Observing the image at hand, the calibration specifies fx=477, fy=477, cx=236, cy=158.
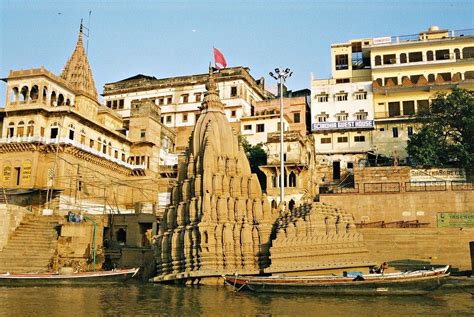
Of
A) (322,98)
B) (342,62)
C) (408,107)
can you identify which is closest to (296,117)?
(322,98)

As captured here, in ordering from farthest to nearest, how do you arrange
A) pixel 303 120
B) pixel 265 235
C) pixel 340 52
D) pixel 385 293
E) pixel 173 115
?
pixel 173 115 → pixel 340 52 → pixel 303 120 → pixel 265 235 → pixel 385 293

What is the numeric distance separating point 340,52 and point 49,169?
111 ft

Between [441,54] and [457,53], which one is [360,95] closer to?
[441,54]

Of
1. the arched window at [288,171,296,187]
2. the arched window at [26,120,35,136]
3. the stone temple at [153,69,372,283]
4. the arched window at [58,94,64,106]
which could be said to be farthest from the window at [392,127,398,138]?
the arched window at [26,120,35,136]

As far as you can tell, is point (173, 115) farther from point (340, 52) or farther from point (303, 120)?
point (340, 52)

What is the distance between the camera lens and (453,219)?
3200 centimetres

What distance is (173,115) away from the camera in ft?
192

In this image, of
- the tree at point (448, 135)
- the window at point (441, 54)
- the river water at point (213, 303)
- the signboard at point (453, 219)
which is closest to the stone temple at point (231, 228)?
the river water at point (213, 303)

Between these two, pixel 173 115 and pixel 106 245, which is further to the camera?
pixel 173 115

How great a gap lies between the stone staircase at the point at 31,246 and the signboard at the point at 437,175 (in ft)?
89.8

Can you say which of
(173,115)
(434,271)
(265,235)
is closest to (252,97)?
(173,115)

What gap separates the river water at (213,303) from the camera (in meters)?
14.7

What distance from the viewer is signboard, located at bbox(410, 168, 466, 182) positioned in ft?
124

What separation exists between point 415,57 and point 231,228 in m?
37.5
